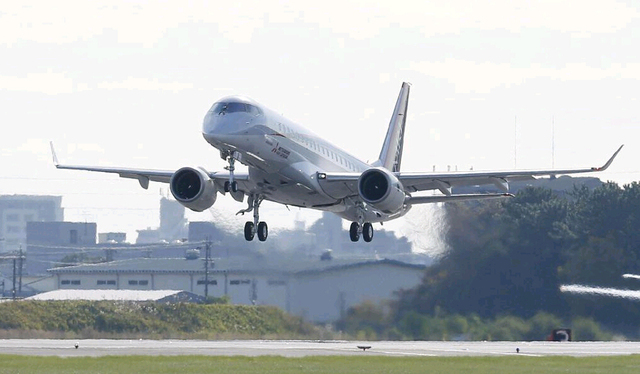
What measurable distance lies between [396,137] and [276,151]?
49.2ft

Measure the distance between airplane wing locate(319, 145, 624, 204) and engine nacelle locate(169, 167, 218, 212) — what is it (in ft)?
12.5

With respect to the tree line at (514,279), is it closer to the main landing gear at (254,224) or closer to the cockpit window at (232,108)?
the main landing gear at (254,224)

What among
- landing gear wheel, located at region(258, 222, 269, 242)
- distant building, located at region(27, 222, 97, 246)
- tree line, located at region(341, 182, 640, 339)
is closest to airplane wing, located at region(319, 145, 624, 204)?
landing gear wheel, located at region(258, 222, 269, 242)

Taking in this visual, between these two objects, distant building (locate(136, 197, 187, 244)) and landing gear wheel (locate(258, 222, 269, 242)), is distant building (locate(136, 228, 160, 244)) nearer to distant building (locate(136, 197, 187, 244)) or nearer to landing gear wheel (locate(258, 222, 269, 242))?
distant building (locate(136, 197, 187, 244))

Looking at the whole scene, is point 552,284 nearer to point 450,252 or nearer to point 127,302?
point 450,252

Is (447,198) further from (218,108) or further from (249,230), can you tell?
(218,108)

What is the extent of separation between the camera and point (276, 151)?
4400 cm

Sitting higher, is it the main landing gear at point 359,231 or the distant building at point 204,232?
the distant building at point 204,232

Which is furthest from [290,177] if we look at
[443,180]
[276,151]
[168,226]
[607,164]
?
[168,226]

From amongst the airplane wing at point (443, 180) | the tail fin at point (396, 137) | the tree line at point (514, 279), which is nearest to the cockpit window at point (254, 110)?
the airplane wing at point (443, 180)
